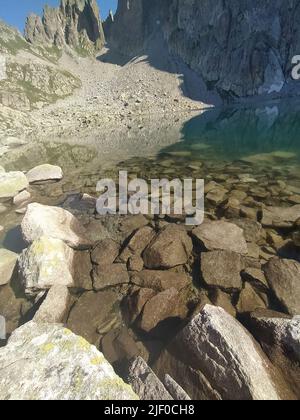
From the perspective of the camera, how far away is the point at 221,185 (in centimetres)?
1254

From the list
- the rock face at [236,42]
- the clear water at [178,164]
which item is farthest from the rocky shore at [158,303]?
the rock face at [236,42]

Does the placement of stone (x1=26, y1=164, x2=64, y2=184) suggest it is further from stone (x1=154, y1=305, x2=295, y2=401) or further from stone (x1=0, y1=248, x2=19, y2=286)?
stone (x1=154, y1=305, x2=295, y2=401)

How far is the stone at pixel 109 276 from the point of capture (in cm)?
648

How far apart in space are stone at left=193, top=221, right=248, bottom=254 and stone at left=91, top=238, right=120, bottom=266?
8.37 feet

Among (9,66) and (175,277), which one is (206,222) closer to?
(175,277)

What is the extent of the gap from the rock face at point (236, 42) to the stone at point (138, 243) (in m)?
115

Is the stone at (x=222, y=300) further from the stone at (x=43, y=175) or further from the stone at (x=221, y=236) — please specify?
the stone at (x=43, y=175)

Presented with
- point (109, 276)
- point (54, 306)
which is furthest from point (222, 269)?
point (54, 306)

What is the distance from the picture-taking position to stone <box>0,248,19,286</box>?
655 cm

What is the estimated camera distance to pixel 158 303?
18.2 feet

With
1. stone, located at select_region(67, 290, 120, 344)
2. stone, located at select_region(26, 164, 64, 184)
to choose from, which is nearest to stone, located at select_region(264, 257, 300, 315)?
stone, located at select_region(67, 290, 120, 344)

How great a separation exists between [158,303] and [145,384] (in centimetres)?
200

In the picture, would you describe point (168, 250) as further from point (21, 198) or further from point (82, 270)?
point (21, 198)
